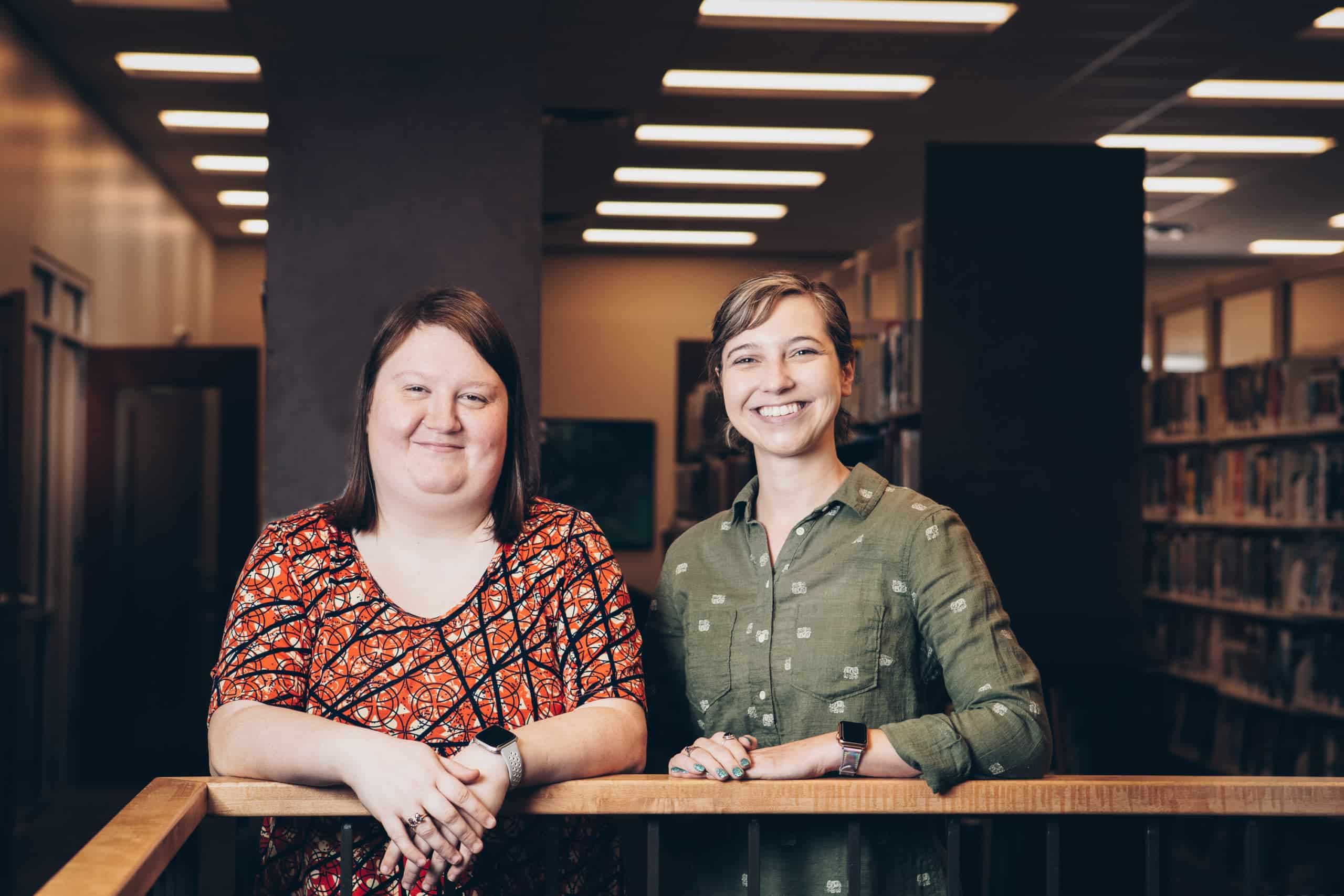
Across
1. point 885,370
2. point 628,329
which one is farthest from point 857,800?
point 628,329

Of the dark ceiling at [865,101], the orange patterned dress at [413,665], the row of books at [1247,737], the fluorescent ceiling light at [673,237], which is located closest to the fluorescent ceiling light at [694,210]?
the dark ceiling at [865,101]

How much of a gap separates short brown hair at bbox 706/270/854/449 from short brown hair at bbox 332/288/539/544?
30cm

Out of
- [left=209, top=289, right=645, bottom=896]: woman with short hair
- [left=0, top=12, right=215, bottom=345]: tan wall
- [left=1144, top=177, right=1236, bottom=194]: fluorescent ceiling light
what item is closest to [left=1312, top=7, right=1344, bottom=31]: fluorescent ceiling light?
[left=1144, top=177, right=1236, bottom=194]: fluorescent ceiling light

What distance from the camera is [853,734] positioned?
58.5 inches

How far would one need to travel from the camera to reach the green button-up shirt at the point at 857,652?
60.8 inches

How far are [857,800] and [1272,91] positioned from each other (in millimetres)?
5828

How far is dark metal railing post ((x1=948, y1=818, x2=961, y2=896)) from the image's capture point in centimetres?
144

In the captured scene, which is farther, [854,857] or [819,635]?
[819,635]

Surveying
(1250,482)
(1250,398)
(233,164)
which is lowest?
(1250,482)

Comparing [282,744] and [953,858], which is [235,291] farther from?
[953,858]

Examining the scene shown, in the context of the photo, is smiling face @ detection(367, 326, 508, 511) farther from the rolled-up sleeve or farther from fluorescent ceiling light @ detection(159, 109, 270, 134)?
fluorescent ceiling light @ detection(159, 109, 270, 134)

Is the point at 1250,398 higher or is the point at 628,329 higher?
the point at 628,329

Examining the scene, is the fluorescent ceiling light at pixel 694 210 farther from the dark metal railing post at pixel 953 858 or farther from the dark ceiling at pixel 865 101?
the dark metal railing post at pixel 953 858

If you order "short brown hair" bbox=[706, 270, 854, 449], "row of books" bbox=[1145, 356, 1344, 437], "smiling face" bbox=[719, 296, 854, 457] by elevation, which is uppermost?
"row of books" bbox=[1145, 356, 1344, 437]
